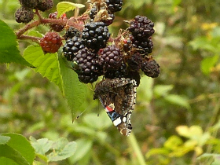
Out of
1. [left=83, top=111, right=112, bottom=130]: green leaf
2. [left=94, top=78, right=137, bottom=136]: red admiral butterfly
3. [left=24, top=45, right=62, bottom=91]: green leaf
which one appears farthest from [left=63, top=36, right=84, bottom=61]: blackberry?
[left=83, top=111, right=112, bottom=130]: green leaf

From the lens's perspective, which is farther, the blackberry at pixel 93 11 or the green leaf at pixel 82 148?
the green leaf at pixel 82 148

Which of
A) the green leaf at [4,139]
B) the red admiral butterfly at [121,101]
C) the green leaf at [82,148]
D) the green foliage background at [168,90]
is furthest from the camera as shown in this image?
the green foliage background at [168,90]

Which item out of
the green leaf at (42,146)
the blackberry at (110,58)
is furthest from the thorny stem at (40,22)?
the green leaf at (42,146)

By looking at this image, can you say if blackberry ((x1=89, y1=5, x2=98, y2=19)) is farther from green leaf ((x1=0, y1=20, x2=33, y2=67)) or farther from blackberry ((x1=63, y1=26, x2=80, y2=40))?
green leaf ((x1=0, y1=20, x2=33, y2=67))

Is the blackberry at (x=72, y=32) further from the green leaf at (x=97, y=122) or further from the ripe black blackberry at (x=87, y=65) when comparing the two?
the green leaf at (x=97, y=122)

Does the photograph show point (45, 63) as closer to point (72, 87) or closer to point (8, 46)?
point (72, 87)

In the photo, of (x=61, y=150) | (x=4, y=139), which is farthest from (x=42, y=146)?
(x=4, y=139)

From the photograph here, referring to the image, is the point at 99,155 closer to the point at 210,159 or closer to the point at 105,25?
the point at 210,159
